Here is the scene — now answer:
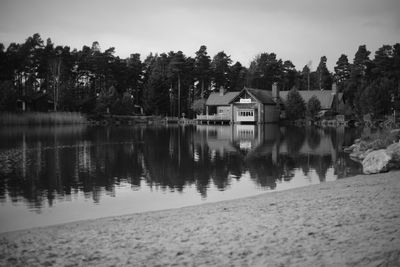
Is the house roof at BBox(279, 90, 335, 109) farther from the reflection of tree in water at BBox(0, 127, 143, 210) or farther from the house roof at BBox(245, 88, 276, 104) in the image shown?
the reflection of tree in water at BBox(0, 127, 143, 210)

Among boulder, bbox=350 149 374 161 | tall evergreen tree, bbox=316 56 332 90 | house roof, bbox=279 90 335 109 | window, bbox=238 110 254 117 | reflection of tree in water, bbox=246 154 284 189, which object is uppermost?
tall evergreen tree, bbox=316 56 332 90

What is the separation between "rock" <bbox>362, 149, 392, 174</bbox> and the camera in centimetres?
1514

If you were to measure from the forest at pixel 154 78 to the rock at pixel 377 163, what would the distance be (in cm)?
4489

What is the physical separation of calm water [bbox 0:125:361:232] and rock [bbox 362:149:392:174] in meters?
1.32

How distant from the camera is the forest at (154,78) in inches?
2313

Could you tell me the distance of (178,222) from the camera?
27.3 ft

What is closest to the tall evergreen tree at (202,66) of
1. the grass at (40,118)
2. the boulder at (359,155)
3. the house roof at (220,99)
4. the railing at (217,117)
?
the house roof at (220,99)

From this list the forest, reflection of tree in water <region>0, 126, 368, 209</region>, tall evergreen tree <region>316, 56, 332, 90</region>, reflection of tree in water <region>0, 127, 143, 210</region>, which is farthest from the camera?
tall evergreen tree <region>316, 56, 332, 90</region>

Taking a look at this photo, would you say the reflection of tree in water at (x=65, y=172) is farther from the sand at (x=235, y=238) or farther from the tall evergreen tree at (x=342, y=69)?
the tall evergreen tree at (x=342, y=69)

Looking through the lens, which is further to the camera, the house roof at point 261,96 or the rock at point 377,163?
the house roof at point 261,96

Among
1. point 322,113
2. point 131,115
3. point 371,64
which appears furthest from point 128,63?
point 371,64

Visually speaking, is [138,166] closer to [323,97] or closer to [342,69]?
[323,97]

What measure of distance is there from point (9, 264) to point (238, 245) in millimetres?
3518

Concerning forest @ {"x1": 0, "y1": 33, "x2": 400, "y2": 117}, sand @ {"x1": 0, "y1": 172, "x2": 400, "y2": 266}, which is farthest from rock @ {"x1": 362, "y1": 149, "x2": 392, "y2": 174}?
forest @ {"x1": 0, "y1": 33, "x2": 400, "y2": 117}
